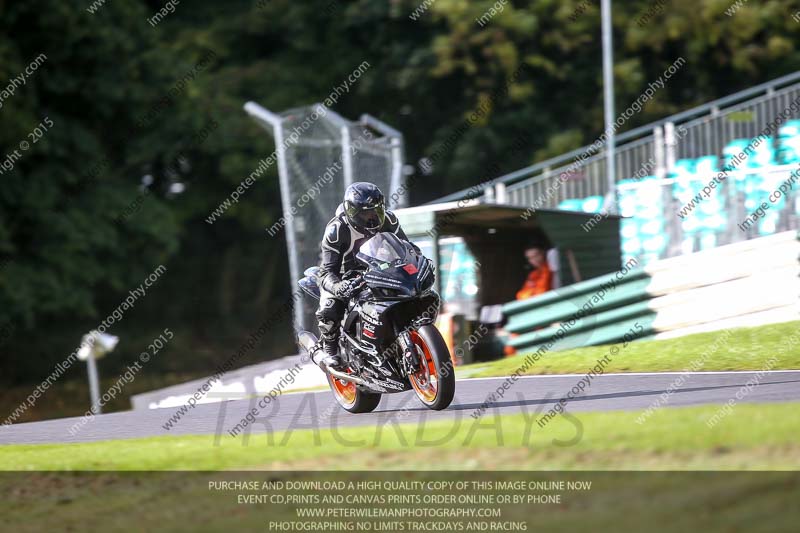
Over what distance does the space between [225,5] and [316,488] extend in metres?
31.8

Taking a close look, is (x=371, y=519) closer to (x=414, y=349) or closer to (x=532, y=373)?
(x=414, y=349)

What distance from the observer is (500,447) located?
24.1 feet

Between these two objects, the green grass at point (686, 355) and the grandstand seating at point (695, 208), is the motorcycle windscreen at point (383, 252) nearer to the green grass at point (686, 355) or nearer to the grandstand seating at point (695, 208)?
the green grass at point (686, 355)

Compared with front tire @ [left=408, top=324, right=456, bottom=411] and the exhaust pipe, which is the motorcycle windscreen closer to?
front tire @ [left=408, top=324, right=456, bottom=411]

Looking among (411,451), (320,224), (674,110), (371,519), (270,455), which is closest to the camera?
(371,519)

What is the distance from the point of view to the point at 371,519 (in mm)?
6352

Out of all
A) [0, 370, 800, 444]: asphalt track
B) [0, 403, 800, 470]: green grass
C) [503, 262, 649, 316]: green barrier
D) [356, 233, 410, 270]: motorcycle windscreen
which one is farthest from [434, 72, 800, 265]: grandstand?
[0, 403, 800, 470]: green grass

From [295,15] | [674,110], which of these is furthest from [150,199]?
[674,110]

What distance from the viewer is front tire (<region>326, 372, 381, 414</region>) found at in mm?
10203

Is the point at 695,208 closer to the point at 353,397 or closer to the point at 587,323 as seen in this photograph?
the point at 587,323

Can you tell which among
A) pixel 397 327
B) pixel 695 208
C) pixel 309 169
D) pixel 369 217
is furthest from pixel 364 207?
pixel 695 208

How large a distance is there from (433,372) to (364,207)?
1441 mm

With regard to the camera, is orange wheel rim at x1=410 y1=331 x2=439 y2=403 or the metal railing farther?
the metal railing

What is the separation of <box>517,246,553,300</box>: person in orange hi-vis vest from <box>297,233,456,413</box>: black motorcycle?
6911 millimetres
